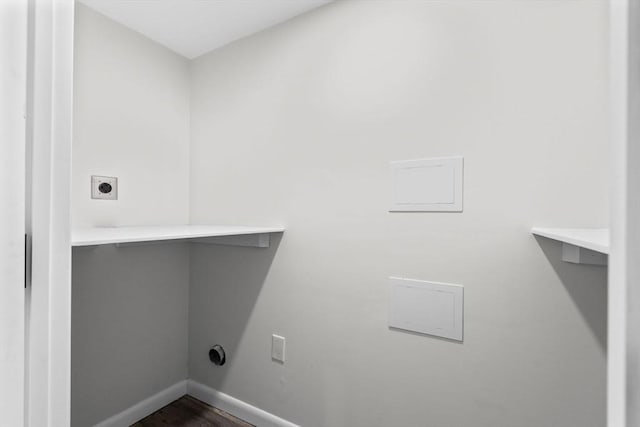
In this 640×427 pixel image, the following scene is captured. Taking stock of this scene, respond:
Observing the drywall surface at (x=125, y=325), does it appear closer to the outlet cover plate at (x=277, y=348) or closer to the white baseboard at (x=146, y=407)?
the white baseboard at (x=146, y=407)

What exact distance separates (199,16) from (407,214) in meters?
1.35

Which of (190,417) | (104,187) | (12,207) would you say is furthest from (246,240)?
(12,207)

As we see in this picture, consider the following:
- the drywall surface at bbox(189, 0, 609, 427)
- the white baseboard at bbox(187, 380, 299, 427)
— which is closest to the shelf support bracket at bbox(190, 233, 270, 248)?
the drywall surface at bbox(189, 0, 609, 427)

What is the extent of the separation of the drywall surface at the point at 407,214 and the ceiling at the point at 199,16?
0.07 m

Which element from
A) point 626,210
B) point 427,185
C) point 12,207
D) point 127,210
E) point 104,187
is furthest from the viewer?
point 127,210

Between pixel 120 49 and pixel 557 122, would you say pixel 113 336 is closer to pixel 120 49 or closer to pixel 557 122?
pixel 120 49

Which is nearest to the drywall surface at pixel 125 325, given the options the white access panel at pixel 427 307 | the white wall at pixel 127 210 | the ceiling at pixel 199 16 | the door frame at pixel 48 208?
the white wall at pixel 127 210

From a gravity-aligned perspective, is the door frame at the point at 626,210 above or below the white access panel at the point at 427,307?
above

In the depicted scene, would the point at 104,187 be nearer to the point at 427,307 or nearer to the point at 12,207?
the point at 12,207

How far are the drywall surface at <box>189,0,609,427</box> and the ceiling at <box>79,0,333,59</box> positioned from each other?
72 millimetres

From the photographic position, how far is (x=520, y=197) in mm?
980

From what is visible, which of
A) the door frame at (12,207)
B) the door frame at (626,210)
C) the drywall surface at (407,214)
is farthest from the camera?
the drywall surface at (407,214)

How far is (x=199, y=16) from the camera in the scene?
1405 mm

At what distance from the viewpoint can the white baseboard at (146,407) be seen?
4.63 ft
